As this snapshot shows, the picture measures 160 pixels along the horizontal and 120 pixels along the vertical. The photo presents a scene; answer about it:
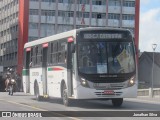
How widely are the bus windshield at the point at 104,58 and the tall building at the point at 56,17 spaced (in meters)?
73.2

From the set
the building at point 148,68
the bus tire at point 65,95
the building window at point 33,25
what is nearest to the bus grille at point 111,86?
the bus tire at point 65,95

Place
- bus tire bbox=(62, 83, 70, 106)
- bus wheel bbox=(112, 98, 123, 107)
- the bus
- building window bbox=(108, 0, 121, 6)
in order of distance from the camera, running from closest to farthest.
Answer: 1. the bus
2. bus tire bbox=(62, 83, 70, 106)
3. bus wheel bbox=(112, 98, 123, 107)
4. building window bbox=(108, 0, 121, 6)

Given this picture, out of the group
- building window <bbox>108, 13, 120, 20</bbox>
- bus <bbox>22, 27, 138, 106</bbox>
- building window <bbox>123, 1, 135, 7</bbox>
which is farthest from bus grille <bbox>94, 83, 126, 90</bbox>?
building window <bbox>123, 1, 135, 7</bbox>

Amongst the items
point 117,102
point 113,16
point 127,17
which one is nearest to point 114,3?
point 113,16

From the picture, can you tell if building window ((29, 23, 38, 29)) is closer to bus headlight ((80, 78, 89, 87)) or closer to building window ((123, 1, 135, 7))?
building window ((123, 1, 135, 7))

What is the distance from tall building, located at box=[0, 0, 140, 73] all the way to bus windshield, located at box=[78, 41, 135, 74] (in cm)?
7323

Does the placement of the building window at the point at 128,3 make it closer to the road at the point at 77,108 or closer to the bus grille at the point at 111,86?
the road at the point at 77,108

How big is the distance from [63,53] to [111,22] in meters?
82.1

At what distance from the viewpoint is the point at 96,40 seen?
19562 millimetres

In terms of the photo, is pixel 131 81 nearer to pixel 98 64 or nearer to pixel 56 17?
pixel 98 64

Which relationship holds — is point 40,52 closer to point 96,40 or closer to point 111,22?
point 96,40

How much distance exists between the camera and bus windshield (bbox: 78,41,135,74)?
62.7 feet

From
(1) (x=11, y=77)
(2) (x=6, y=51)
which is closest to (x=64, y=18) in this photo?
(2) (x=6, y=51)

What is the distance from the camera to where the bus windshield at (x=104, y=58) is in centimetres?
1912
